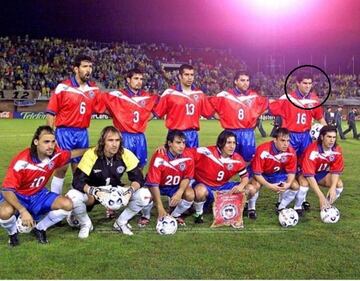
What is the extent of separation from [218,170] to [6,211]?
256 centimetres

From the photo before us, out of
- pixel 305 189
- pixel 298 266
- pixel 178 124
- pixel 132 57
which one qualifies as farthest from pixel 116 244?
pixel 132 57

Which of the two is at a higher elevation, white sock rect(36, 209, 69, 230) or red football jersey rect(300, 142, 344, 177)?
red football jersey rect(300, 142, 344, 177)

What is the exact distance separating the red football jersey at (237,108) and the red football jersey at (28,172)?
2540 millimetres

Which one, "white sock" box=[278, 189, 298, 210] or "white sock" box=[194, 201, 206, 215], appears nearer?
"white sock" box=[194, 201, 206, 215]

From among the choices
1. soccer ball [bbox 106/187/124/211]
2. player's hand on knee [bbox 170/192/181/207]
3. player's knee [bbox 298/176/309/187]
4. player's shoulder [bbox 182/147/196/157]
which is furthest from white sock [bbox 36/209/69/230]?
player's knee [bbox 298/176/309/187]

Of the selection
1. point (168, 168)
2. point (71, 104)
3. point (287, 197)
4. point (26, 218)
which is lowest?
point (287, 197)

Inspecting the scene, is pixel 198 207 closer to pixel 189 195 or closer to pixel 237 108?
pixel 189 195

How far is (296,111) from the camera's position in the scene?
6645 mm

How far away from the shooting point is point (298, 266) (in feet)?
13.2

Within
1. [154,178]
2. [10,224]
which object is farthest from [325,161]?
[10,224]

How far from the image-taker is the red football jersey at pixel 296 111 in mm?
6668

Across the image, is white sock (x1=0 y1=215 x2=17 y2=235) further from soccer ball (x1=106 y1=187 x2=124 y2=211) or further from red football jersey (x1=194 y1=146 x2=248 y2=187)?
red football jersey (x1=194 y1=146 x2=248 y2=187)

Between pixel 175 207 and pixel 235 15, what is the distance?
1183 inches

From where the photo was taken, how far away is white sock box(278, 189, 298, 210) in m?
6.05
